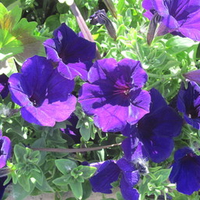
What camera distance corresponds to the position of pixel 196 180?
96 centimetres

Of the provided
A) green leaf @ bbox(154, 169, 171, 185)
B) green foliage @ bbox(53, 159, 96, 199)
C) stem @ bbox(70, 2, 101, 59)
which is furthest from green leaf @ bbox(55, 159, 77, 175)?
stem @ bbox(70, 2, 101, 59)

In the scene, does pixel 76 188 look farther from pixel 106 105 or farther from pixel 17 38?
pixel 17 38

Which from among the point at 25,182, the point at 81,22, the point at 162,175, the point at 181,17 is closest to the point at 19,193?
the point at 25,182

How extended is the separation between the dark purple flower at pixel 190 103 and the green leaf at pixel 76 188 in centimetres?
34

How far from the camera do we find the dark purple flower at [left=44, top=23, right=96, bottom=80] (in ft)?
2.81

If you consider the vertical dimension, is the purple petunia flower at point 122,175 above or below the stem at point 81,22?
below

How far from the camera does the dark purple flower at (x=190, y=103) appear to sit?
34.1 inches


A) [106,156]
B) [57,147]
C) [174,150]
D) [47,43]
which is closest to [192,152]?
[174,150]

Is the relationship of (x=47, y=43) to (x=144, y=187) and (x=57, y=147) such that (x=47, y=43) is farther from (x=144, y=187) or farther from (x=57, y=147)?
(x=144, y=187)

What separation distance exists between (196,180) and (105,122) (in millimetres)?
337

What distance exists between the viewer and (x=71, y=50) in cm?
95

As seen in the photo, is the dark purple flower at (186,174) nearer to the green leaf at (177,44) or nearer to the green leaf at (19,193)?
the green leaf at (177,44)

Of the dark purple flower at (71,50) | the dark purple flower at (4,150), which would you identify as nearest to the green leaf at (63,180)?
the dark purple flower at (4,150)

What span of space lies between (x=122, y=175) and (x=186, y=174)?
0.61ft
